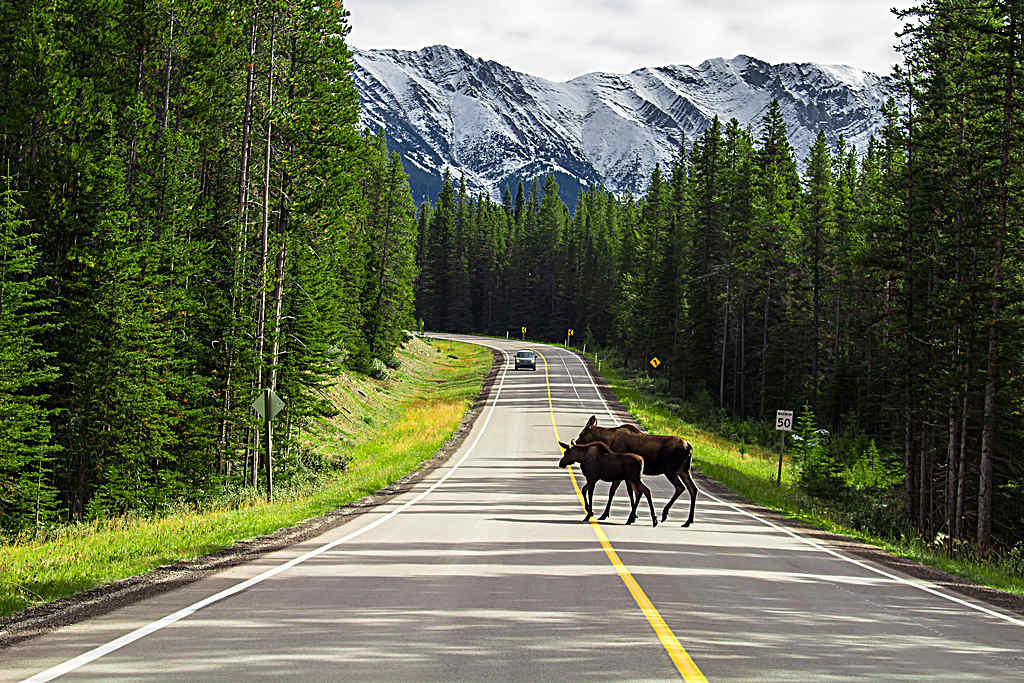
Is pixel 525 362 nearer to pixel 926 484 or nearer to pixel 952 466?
pixel 926 484

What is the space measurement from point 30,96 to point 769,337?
52348mm

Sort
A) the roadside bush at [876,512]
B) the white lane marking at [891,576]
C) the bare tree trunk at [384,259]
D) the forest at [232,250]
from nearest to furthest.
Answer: the white lane marking at [891,576], the forest at [232,250], the roadside bush at [876,512], the bare tree trunk at [384,259]

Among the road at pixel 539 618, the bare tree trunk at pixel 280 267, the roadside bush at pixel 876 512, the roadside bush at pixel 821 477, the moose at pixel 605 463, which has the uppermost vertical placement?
the bare tree trunk at pixel 280 267

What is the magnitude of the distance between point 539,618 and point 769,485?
90.4ft

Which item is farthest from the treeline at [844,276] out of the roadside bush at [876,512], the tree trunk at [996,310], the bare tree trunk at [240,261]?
the bare tree trunk at [240,261]

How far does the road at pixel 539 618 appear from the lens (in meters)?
6.55

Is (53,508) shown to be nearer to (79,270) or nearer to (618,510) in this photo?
(79,270)

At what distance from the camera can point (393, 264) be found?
67.6m

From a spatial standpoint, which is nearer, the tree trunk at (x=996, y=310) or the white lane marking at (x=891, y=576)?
the white lane marking at (x=891, y=576)

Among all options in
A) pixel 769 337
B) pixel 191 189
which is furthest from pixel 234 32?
pixel 769 337

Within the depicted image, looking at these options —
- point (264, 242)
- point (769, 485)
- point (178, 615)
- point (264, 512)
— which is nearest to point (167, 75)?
point (264, 242)

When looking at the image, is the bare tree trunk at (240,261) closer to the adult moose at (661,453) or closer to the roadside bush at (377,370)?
the adult moose at (661,453)

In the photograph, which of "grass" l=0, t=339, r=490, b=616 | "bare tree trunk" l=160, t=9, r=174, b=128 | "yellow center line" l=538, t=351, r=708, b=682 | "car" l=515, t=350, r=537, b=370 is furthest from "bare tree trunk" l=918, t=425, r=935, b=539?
"car" l=515, t=350, r=537, b=370

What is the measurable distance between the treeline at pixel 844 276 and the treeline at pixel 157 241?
23.7 meters
